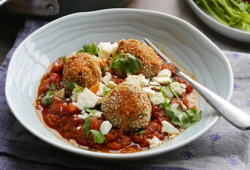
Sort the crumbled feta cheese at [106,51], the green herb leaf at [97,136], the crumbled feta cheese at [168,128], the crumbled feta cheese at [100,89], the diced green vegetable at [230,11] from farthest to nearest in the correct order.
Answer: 1. the diced green vegetable at [230,11]
2. the crumbled feta cheese at [106,51]
3. the crumbled feta cheese at [100,89]
4. the crumbled feta cheese at [168,128]
5. the green herb leaf at [97,136]

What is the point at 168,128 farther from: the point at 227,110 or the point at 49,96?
the point at 49,96

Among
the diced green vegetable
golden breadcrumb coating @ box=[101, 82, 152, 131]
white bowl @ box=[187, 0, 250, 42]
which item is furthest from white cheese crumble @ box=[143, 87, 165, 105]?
the diced green vegetable

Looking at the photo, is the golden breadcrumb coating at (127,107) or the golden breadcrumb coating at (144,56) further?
the golden breadcrumb coating at (144,56)

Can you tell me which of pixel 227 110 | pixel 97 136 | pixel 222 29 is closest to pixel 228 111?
pixel 227 110

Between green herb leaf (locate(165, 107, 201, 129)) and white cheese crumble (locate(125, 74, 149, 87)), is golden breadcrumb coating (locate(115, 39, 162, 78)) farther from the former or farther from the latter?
green herb leaf (locate(165, 107, 201, 129))

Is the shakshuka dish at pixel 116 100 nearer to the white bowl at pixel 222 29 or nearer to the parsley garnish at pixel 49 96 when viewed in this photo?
the parsley garnish at pixel 49 96

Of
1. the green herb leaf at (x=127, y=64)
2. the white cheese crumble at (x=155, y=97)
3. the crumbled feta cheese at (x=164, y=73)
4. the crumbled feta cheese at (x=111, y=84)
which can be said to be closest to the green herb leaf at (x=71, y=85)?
the crumbled feta cheese at (x=111, y=84)
